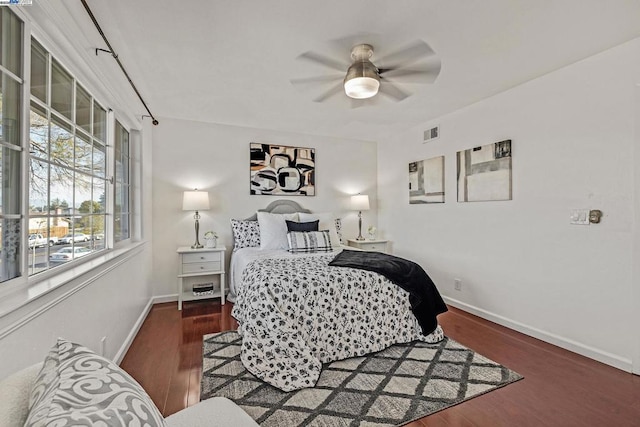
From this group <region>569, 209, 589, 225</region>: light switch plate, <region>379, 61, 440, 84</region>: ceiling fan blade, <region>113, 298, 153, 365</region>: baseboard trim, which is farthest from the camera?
<region>569, 209, 589, 225</region>: light switch plate

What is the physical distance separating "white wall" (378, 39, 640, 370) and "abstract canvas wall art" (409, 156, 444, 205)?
4.6 inches

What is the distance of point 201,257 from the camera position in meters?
3.66

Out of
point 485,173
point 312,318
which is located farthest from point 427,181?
point 312,318

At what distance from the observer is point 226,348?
2543 mm

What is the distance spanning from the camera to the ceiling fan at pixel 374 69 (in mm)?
1935

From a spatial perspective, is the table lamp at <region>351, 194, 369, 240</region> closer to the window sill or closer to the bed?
the bed

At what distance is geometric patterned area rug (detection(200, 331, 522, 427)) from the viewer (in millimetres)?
1712

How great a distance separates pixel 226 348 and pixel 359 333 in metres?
1.13

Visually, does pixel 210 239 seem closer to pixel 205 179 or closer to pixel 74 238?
pixel 205 179

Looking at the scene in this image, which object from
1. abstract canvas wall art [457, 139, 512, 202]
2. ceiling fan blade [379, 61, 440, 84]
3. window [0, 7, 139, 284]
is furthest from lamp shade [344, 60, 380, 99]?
abstract canvas wall art [457, 139, 512, 202]

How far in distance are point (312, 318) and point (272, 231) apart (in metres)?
1.72

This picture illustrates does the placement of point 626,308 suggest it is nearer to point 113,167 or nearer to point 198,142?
point 113,167

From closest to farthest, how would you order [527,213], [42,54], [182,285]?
[42,54] → [527,213] → [182,285]

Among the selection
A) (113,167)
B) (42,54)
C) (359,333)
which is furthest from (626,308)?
(113,167)
